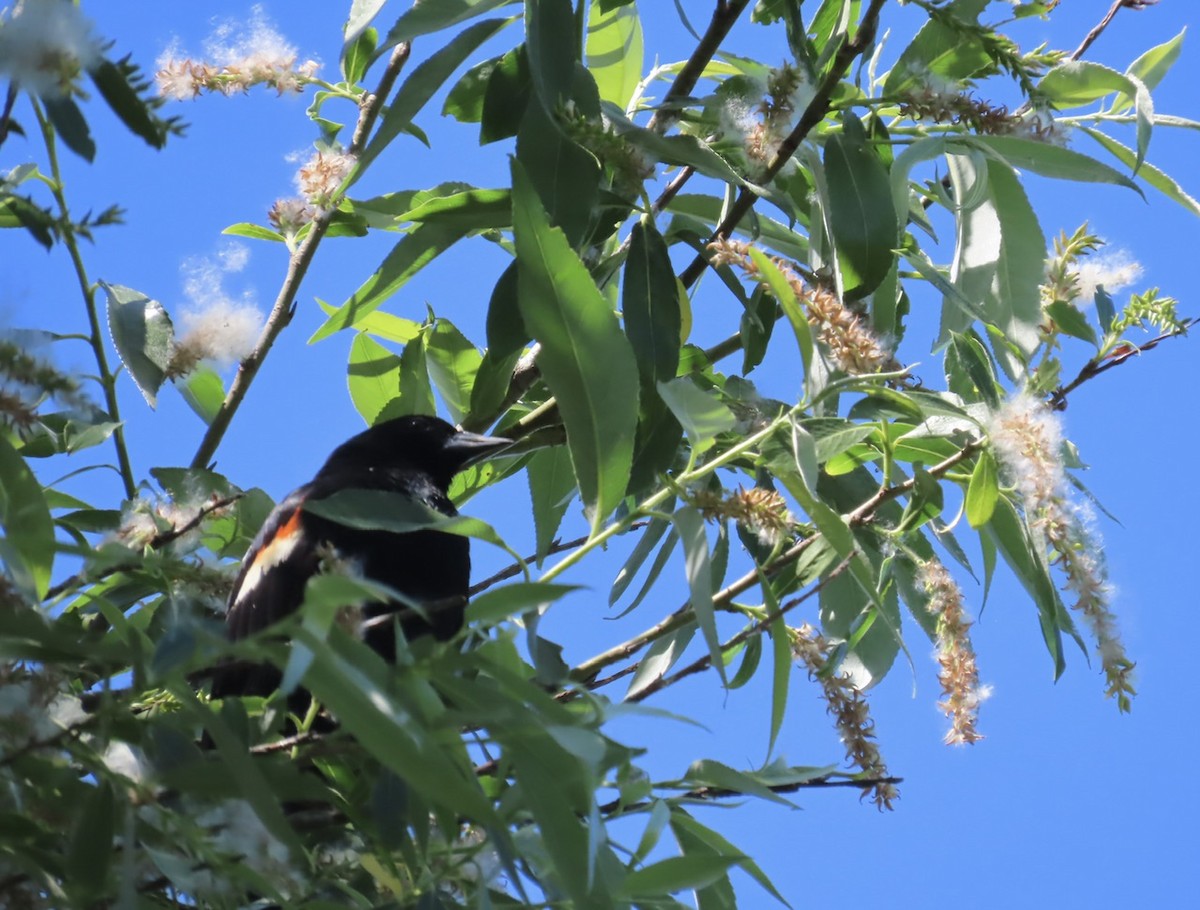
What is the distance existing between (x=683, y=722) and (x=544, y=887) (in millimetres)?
304

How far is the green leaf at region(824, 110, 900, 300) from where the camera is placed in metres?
1.52

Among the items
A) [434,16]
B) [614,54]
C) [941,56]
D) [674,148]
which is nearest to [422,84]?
[434,16]

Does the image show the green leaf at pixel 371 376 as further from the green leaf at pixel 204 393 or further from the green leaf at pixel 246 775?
the green leaf at pixel 246 775

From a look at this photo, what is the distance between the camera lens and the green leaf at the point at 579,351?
3.85 ft

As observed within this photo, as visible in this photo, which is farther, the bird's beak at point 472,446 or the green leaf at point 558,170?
the bird's beak at point 472,446

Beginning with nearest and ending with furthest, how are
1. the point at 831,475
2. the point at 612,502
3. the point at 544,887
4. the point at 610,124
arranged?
1. the point at 544,887
2. the point at 612,502
3. the point at 610,124
4. the point at 831,475

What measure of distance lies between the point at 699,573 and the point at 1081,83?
876mm

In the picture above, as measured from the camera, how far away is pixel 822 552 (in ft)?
4.85

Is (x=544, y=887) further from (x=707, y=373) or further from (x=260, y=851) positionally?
(x=707, y=373)

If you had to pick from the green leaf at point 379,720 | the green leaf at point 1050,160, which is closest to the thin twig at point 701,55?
the green leaf at point 1050,160

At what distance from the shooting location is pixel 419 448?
89.7 inches

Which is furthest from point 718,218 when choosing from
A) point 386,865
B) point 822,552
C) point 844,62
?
point 386,865

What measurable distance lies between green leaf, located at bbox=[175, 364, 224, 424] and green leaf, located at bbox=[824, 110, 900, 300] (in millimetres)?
857

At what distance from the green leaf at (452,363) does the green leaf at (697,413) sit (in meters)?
0.78
